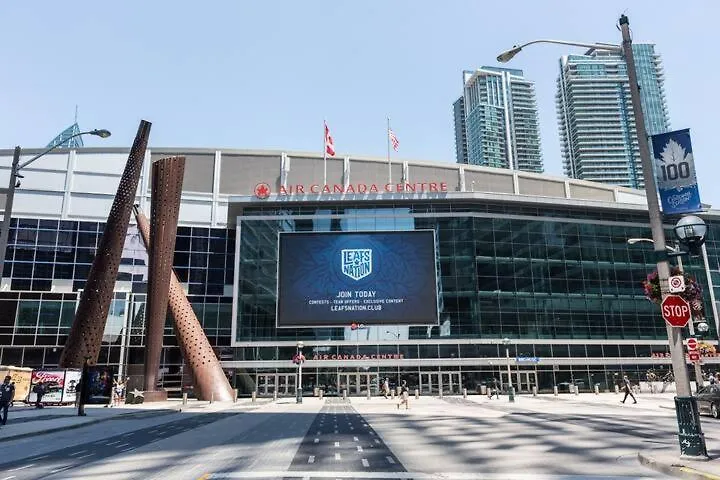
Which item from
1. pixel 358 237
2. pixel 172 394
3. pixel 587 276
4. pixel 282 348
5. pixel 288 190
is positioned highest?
pixel 288 190

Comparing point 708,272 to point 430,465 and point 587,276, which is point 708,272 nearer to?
point 587,276

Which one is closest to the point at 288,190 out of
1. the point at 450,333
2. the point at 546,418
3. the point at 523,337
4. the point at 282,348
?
the point at 282,348

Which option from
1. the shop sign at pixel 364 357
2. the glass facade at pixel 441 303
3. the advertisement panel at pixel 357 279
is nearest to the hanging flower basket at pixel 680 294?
the glass facade at pixel 441 303

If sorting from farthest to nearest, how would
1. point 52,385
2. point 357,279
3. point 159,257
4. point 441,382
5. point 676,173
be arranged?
1. point 357,279
2. point 441,382
3. point 159,257
4. point 52,385
5. point 676,173

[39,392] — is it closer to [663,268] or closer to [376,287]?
[376,287]

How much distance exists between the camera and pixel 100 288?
136 ft

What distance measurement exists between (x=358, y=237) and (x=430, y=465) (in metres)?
48.4

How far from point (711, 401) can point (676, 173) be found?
17579mm

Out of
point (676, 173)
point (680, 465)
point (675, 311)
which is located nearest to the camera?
Answer: point (680, 465)

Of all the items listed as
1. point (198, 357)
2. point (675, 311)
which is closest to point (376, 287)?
point (198, 357)

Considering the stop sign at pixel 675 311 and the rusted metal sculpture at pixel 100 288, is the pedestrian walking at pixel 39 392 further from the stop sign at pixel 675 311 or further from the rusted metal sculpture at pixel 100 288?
the stop sign at pixel 675 311

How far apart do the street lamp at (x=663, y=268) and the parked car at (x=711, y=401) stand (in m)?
14.8

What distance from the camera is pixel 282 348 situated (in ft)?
189

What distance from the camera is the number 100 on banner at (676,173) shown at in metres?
11.2
